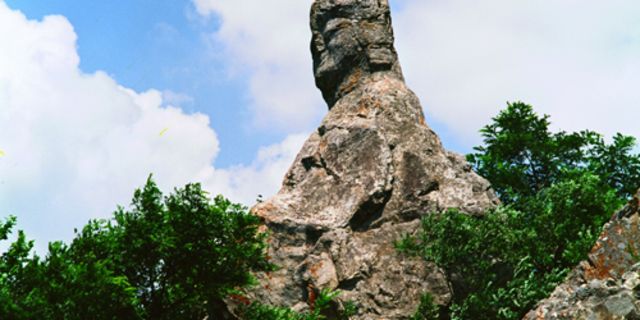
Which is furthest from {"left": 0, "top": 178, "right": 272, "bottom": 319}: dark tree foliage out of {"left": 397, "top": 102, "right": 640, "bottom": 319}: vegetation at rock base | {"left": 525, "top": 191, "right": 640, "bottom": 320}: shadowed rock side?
{"left": 525, "top": 191, "right": 640, "bottom": 320}: shadowed rock side

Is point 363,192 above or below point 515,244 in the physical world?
above

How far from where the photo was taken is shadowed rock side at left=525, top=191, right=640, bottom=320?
41.7 feet

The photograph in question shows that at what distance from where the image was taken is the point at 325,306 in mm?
27266

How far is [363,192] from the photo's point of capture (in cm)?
3111

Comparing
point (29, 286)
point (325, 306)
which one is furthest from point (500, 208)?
point (29, 286)

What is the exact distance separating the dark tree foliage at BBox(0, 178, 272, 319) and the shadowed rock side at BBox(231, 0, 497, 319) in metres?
2.79

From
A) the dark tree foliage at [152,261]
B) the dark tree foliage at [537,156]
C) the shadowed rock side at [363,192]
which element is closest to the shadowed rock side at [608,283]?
the shadowed rock side at [363,192]

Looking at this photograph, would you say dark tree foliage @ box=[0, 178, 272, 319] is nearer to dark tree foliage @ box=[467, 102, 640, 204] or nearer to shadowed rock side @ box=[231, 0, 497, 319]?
shadowed rock side @ box=[231, 0, 497, 319]

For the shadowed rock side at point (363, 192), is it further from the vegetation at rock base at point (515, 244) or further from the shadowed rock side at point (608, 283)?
the shadowed rock side at point (608, 283)

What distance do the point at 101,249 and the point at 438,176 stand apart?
50.1 ft

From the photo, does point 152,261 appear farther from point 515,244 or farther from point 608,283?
point 608,283

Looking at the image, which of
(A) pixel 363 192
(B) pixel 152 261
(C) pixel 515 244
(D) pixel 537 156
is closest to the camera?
(B) pixel 152 261

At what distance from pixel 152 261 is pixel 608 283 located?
678 inches

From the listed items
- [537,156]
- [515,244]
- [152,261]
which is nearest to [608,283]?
[515,244]
